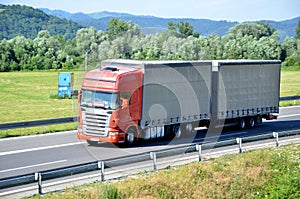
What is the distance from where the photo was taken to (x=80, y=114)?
24.6 m

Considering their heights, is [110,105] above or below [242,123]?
above

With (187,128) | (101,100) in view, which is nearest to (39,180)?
(101,100)

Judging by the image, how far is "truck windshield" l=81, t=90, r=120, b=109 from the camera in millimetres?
23875

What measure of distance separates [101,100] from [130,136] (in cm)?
190

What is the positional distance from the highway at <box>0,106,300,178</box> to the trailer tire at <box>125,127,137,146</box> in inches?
12.2

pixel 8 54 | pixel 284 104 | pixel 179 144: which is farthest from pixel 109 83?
pixel 8 54

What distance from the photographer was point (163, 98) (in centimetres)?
2545

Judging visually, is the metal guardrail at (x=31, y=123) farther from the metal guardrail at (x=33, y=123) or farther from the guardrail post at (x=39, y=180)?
the guardrail post at (x=39, y=180)

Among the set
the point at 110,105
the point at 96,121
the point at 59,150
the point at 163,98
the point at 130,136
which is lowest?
the point at 59,150

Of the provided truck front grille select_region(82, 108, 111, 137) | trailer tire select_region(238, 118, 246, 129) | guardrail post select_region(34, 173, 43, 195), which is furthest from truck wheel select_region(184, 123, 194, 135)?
guardrail post select_region(34, 173, 43, 195)

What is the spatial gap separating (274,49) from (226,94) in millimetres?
55674

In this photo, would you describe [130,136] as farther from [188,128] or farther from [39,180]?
[39,180]

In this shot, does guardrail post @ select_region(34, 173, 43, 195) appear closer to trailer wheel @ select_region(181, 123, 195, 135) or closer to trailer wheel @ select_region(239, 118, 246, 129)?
trailer wheel @ select_region(181, 123, 195, 135)

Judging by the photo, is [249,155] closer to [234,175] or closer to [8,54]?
[234,175]
